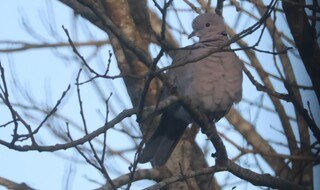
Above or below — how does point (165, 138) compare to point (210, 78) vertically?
below

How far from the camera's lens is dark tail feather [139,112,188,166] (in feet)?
14.5

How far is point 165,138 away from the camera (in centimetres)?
448

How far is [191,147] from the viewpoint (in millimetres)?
5113

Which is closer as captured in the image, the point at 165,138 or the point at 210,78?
the point at 210,78

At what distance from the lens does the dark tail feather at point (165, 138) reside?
4.41m

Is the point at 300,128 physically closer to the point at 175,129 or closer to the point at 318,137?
the point at 175,129

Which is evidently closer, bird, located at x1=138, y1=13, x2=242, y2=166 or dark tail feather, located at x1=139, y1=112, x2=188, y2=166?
bird, located at x1=138, y1=13, x2=242, y2=166

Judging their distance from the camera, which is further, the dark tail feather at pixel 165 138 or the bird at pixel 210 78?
the dark tail feather at pixel 165 138

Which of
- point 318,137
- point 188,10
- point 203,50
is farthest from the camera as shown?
point 188,10

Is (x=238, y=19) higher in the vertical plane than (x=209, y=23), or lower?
higher

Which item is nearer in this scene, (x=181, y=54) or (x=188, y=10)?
(x=181, y=54)

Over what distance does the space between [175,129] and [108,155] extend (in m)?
1.01

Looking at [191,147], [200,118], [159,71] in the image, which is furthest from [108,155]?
[159,71]

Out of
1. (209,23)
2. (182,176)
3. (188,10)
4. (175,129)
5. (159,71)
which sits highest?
(188,10)
